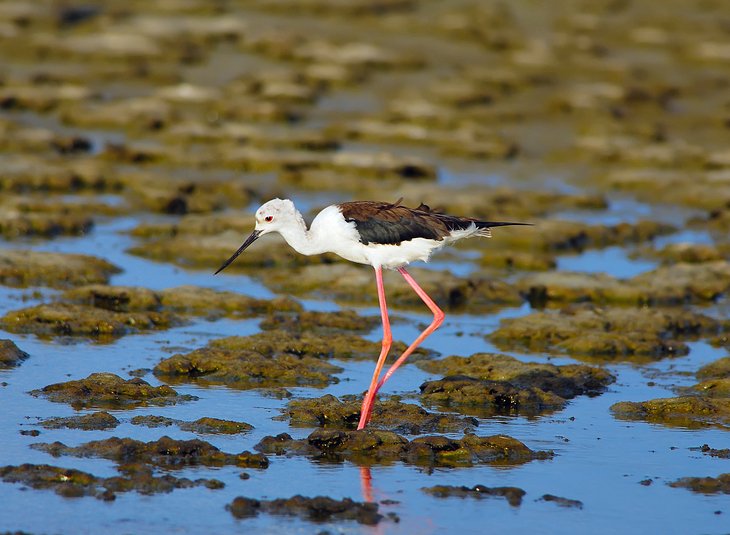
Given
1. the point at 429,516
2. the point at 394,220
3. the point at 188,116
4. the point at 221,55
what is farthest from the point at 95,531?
the point at 221,55

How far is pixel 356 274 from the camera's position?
12414 millimetres

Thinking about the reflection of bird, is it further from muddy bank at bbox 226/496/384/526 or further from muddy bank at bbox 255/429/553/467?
muddy bank at bbox 226/496/384/526

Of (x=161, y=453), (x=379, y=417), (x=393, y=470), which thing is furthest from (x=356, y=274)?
(x=161, y=453)

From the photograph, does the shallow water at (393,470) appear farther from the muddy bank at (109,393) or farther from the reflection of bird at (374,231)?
the reflection of bird at (374,231)

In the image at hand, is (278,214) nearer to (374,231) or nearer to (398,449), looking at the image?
(374,231)

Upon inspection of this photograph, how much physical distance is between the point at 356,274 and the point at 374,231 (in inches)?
154

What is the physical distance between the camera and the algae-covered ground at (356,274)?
22.6ft

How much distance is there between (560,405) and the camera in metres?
8.73

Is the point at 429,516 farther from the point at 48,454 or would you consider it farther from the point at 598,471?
the point at 48,454

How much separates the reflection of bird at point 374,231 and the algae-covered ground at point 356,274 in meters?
0.94

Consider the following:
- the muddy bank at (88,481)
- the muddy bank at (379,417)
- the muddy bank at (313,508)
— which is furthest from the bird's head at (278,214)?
the muddy bank at (313,508)

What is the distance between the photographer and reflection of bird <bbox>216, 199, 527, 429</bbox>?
8531 millimetres

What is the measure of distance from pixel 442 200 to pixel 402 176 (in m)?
2.04

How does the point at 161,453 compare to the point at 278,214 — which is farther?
the point at 278,214
